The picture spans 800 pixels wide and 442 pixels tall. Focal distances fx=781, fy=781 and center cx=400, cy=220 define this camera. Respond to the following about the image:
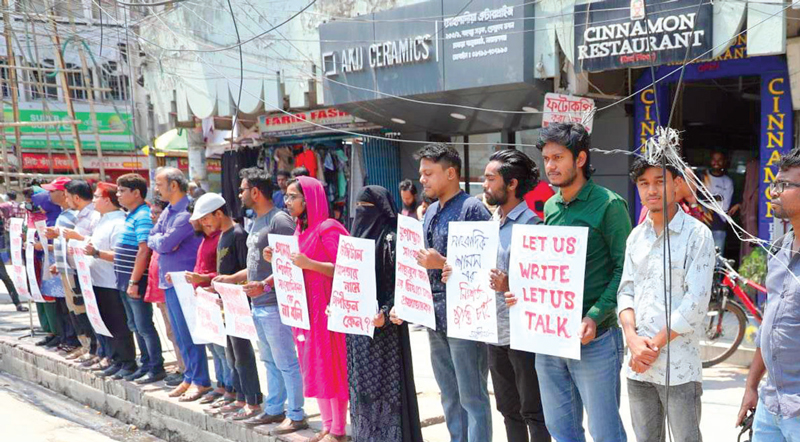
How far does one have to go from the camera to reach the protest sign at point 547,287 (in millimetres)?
3383

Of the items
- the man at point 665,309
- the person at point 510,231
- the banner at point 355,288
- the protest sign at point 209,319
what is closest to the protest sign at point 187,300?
the protest sign at point 209,319

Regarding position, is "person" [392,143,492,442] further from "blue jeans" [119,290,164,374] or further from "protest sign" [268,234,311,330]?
"blue jeans" [119,290,164,374]

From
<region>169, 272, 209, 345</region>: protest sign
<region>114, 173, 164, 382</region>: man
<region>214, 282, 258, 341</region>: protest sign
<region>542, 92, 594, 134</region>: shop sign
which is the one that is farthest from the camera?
<region>542, 92, 594, 134</region>: shop sign

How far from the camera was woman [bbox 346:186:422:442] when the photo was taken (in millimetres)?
4547

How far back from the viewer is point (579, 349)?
3.37 meters

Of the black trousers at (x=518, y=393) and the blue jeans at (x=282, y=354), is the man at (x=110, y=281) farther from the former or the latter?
the black trousers at (x=518, y=393)

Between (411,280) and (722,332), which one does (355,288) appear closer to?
(411,280)

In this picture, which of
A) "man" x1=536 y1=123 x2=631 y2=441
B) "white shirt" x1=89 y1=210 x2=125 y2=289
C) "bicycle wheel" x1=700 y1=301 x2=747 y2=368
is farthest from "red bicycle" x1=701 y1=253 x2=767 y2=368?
"white shirt" x1=89 y1=210 x2=125 y2=289

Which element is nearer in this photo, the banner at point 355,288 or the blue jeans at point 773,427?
the blue jeans at point 773,427

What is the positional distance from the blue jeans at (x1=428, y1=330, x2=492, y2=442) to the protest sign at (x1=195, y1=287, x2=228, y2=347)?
197cm

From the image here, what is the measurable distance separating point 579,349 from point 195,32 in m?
9.80

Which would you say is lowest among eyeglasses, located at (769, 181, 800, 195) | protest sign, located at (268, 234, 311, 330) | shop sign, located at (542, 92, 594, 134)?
protest sign, located at (268, 234, 311, 330)

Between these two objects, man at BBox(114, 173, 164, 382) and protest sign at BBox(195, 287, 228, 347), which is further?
man at BBox(114, 173, 164, 382)

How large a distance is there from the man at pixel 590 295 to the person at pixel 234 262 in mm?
2690
